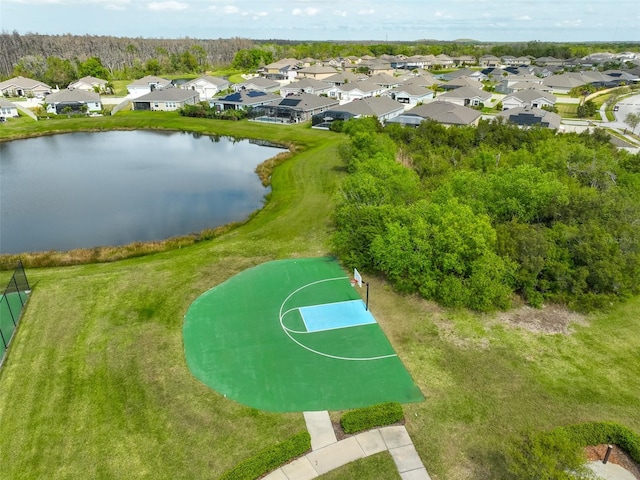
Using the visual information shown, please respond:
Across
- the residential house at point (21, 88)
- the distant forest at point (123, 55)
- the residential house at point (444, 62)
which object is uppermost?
the distant forest at point (123, 55)

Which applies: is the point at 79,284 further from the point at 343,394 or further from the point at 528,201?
the point at 528,201

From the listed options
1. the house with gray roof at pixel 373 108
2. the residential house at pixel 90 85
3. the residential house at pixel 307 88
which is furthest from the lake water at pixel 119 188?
the residential house at pixel 90 85

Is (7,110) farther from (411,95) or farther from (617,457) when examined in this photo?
(617,457)

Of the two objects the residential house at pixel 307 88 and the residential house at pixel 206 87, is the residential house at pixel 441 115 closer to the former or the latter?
the residential house at pixel 307 88

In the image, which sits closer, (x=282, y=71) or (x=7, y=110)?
(x=7, y=110)

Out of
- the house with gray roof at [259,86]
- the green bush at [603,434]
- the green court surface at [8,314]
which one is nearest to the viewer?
the green bush at [603,434]

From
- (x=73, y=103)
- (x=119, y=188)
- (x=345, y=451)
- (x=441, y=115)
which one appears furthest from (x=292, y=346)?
(x=73, y=103)

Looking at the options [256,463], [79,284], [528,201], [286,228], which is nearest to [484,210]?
[528,201]
